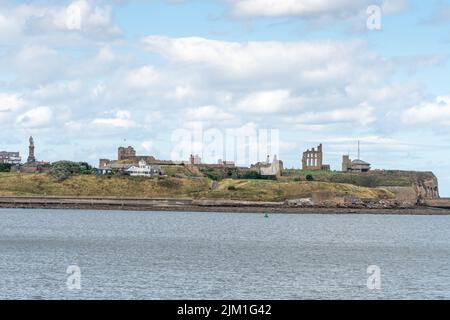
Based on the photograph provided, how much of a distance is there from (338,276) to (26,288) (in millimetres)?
22666

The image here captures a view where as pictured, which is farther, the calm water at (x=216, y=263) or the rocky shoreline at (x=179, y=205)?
the rocky shoreline at (x=179, y=205)

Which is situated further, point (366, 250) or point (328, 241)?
point (328, 241)

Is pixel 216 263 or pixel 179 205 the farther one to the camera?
pixel 179 205

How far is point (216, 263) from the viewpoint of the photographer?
216ft

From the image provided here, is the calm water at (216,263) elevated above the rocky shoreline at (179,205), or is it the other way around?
the rocky shoreline at (179,205)

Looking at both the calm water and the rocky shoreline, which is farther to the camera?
the rocky shoreline

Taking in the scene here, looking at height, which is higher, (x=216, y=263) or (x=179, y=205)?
(x=179, y=205)

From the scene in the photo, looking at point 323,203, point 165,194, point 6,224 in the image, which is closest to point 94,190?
point 165,194

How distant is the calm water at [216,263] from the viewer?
49.3 m

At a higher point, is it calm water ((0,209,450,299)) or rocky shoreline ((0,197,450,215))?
rocky shoreline ((0,197,450,215))

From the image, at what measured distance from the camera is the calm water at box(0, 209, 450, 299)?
49312mm
